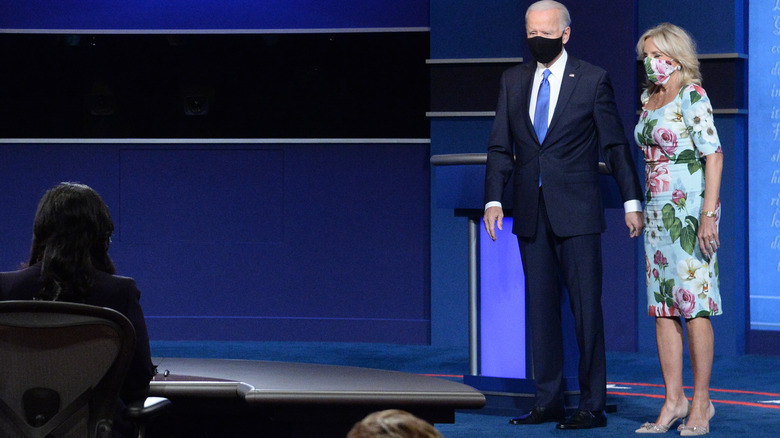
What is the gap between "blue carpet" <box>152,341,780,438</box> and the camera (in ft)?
13.3

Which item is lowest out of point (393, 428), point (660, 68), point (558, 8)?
point (393, 428)

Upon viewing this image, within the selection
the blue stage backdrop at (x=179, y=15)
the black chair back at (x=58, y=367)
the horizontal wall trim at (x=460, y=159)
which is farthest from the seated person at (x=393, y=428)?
the blue stage backdrop at (x=179, y=15)

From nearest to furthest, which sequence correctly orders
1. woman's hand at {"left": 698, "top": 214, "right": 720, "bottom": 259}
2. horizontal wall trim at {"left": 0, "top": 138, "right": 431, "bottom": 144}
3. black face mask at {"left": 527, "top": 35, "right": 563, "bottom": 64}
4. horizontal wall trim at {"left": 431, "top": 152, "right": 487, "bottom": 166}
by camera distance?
woman's hand at {"left": 698, "top": 214, "right": 720, "bottom": 259} → black face mask at {"left": 527, "top": 35, "right": 563, "bottom": 64} → horizontal wall trim at {"left": 431, "top": 152, "right": 487, "bottom": 166} → horizontal wall trim at {"left": 0, "top": 138, "right": 431, "bottom": 144}

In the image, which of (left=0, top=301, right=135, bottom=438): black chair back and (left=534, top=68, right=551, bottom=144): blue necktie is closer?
(left=0, top=301, right=135, bottom=438): black chair back

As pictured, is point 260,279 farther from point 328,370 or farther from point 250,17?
point 328,370

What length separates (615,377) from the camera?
5.59 metres

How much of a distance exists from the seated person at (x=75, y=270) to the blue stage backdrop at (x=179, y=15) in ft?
15.0

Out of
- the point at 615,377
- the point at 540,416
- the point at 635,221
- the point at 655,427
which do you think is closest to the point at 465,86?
the point at 615,377

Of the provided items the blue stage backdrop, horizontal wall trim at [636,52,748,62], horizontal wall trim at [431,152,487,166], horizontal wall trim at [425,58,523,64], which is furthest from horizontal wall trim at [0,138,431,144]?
horizontal wall trim at [431,152,487,166]

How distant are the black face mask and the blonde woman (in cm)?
30

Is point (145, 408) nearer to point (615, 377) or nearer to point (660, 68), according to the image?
point (660, 68)

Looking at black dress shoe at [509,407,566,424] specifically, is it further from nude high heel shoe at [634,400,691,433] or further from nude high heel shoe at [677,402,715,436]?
nude high heel shoe at [677,402,715,436]

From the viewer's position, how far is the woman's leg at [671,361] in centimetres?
403

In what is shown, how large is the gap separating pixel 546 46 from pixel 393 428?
2.92m
